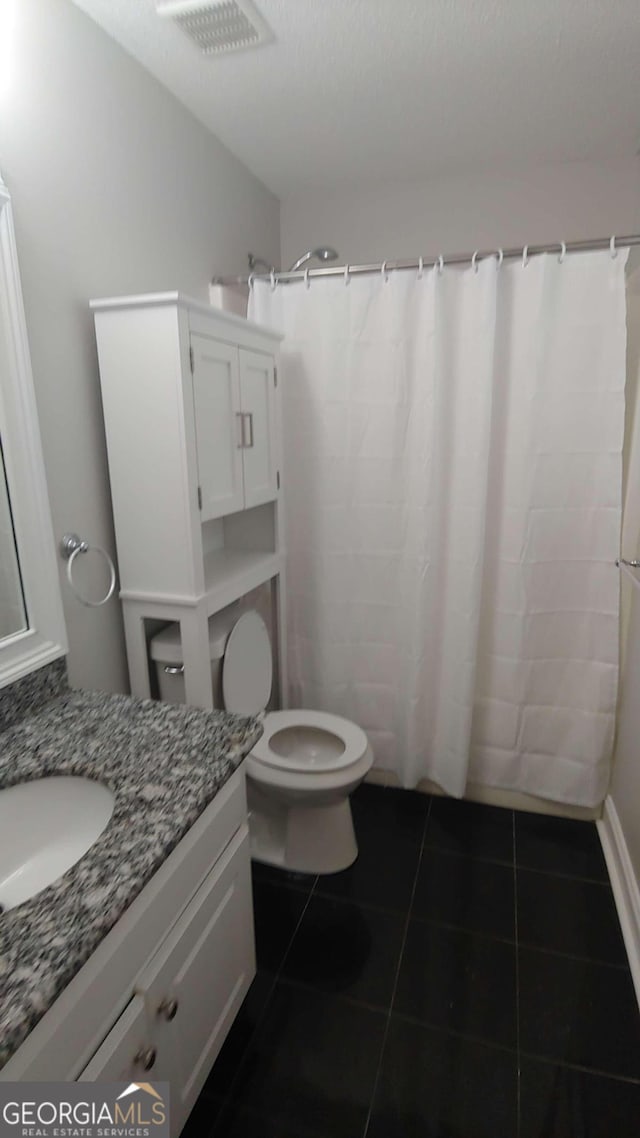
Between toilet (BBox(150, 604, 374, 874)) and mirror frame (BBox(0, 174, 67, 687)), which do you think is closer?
mirror frame (BBox(0, 174, 67, 687))

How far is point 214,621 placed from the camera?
1.79m

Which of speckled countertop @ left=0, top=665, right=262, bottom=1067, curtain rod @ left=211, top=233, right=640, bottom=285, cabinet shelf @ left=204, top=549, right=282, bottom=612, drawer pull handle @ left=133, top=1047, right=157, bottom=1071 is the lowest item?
drawer pull handle @ left=133, top=1047, right=157, bottom=1071

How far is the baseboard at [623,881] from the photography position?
59.6 inches

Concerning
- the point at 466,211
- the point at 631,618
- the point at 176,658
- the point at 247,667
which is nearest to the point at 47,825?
the point at 176,658

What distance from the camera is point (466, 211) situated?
2.12 metres

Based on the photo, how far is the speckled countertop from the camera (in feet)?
2.18

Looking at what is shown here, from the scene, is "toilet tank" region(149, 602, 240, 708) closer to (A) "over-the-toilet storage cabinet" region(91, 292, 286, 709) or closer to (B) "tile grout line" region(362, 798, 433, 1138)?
(A) "over-the-toilet storage cabinet" region(91, 292, 286, 709)

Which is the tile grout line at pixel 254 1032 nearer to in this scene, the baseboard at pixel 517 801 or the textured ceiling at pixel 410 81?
the baseboard at pixel 517 801

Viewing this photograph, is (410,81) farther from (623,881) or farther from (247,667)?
(623,881)

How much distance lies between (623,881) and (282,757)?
1.09m

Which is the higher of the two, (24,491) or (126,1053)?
(24,491)

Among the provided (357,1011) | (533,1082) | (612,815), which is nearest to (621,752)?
(612,815)

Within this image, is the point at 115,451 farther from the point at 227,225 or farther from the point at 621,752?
the point at 621,752

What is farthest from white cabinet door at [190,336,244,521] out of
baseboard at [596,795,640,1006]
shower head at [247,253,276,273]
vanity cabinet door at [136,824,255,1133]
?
baseboard at [596,795,640,1006]
